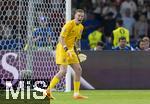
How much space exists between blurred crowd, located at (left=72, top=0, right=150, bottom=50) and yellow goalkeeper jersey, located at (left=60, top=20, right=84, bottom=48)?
7.28 m

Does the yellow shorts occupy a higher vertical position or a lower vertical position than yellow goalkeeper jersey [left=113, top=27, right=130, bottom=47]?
lower

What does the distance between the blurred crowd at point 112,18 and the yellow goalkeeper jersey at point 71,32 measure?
728 centimetres

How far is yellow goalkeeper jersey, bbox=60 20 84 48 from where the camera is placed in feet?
51.4

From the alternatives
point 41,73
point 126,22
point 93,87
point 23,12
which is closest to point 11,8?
point 23,12

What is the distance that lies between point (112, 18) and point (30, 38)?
6.60m

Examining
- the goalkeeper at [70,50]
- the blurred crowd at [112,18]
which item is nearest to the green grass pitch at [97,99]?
the goalkeeper at [70,50]

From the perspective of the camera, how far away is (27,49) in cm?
1845

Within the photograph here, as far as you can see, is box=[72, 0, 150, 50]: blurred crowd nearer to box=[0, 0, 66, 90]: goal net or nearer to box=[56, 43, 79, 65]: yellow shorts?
box=[0, 0, 66, 90]: goal net

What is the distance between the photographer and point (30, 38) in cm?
1834

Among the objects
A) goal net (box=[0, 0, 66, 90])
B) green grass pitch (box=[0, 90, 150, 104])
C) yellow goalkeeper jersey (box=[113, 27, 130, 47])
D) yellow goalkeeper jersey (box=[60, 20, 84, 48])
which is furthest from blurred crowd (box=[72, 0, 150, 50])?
yellow goalkeeper jersey (box=[60, 20, 84, 48])

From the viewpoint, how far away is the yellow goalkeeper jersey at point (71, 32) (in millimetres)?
15672

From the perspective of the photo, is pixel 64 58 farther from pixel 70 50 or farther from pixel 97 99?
pixel 97 99

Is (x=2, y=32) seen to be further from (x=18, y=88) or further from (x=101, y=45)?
(x=101, y=45)

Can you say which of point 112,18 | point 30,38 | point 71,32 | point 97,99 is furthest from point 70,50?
point 112,18
